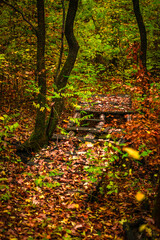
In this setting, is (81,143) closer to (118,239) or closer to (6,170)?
(6,170)

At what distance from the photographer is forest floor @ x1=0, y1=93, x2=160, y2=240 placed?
336 cm

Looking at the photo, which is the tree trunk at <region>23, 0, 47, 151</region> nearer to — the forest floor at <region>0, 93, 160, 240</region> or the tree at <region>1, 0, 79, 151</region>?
the tree at <region>1, 0, 79, 151</region>

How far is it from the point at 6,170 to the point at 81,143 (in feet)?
8.53

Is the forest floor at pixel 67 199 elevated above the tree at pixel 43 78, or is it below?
below

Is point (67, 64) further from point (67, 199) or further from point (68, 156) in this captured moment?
point (67, 199)

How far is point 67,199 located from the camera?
4430mm

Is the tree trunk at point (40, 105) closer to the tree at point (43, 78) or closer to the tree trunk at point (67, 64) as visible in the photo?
the tree at point (43, 78)

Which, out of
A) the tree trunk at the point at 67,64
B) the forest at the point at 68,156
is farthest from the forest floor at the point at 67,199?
the tree trunk at the point at 67,64

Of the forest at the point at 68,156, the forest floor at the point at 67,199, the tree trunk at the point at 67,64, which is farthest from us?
the tree trunk at the point at 67,64

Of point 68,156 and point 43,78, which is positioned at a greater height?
point 43,78

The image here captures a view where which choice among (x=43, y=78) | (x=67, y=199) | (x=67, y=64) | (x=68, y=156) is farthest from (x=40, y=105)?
(x=67, y=199)

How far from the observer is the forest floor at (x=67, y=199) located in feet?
11.0

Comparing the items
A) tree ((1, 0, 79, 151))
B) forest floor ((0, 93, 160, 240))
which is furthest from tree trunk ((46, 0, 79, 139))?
forest floor ((0, 93, 160, 240))

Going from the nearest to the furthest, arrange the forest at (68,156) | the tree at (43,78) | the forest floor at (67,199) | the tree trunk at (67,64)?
the forest floor at (67,199) < the forest at (68,156) < the tree at (43,78) < the tree trunk at (67,64)
